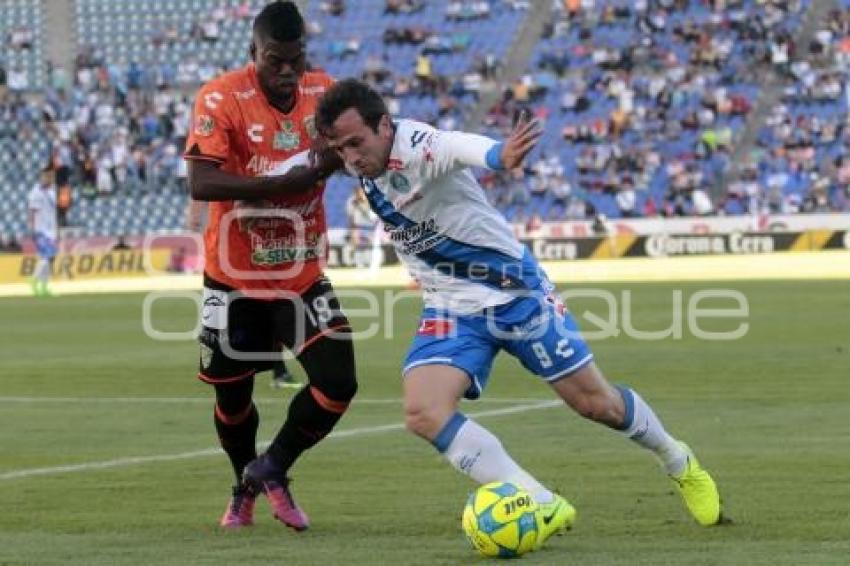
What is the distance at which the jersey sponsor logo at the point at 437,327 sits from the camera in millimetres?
8305

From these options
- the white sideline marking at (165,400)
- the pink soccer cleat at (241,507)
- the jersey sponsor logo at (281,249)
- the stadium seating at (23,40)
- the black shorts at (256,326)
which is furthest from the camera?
the stadium seating at (23,40)

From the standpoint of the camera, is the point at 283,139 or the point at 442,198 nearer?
the point at 442,198

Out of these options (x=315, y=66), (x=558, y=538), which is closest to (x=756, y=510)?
(x=558, y=538)

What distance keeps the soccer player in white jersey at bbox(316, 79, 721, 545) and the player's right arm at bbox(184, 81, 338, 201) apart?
676mm

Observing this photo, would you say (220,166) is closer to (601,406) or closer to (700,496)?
(601,406)

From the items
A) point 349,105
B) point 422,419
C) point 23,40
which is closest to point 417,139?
point 349,105

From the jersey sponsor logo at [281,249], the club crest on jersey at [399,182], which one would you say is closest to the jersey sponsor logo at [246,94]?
the jersey sponsor logo at [281,249]

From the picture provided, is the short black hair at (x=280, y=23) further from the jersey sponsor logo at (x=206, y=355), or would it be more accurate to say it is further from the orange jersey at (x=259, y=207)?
the jersey sponsor logo at (x=206, y=355)

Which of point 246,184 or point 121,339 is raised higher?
point 246,184

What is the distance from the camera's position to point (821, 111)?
4897 centimetres

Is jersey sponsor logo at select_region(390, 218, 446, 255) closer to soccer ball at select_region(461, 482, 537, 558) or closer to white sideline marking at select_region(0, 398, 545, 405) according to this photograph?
soccer ball at select_region(461, 482, 537, 558)

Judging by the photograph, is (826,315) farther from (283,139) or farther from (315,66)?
(315,66)

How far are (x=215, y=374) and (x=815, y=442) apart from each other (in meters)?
4.43

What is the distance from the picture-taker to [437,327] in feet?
27.3
